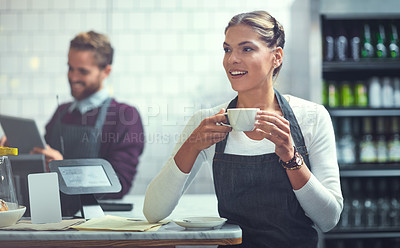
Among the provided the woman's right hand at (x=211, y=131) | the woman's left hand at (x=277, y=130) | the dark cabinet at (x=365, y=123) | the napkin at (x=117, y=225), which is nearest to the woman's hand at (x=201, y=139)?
the woman's right hand at (x=211, y=131)

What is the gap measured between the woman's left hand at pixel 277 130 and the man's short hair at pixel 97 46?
→ 2379 millimetres

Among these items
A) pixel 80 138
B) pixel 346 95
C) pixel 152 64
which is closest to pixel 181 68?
pixel 152 64

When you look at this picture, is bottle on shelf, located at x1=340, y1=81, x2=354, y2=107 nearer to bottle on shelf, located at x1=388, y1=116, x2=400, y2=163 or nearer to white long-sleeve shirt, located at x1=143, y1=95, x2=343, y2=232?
bottle on shelf, located at x1=388, y1=116, x2=400, y2=163

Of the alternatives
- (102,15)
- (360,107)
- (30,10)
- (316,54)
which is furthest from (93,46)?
(360,107)

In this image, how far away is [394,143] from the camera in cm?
332

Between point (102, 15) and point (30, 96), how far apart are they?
2.77ft

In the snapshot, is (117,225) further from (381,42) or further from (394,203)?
(381,42)

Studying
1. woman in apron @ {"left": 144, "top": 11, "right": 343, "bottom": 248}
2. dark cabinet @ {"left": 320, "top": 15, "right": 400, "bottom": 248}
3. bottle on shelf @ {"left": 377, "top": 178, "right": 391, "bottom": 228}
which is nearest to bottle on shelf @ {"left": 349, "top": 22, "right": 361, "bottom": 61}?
dark cabinet @ {"left": 320, "top": 15, "right": 400, "bottom": 248}

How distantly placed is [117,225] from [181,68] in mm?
2318

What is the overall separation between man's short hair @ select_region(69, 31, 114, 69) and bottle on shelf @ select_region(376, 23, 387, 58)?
195cm

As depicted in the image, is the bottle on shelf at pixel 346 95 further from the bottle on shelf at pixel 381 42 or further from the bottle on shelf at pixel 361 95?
the bottle on shelf at pixel 381 42

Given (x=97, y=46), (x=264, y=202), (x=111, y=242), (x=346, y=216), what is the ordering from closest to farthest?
(x=111, y=242) < (x=264, y=202) < (x=346, y=216) < (x=97, y=46)

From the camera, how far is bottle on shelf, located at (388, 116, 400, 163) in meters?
3.31

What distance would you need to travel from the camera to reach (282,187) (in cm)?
171
